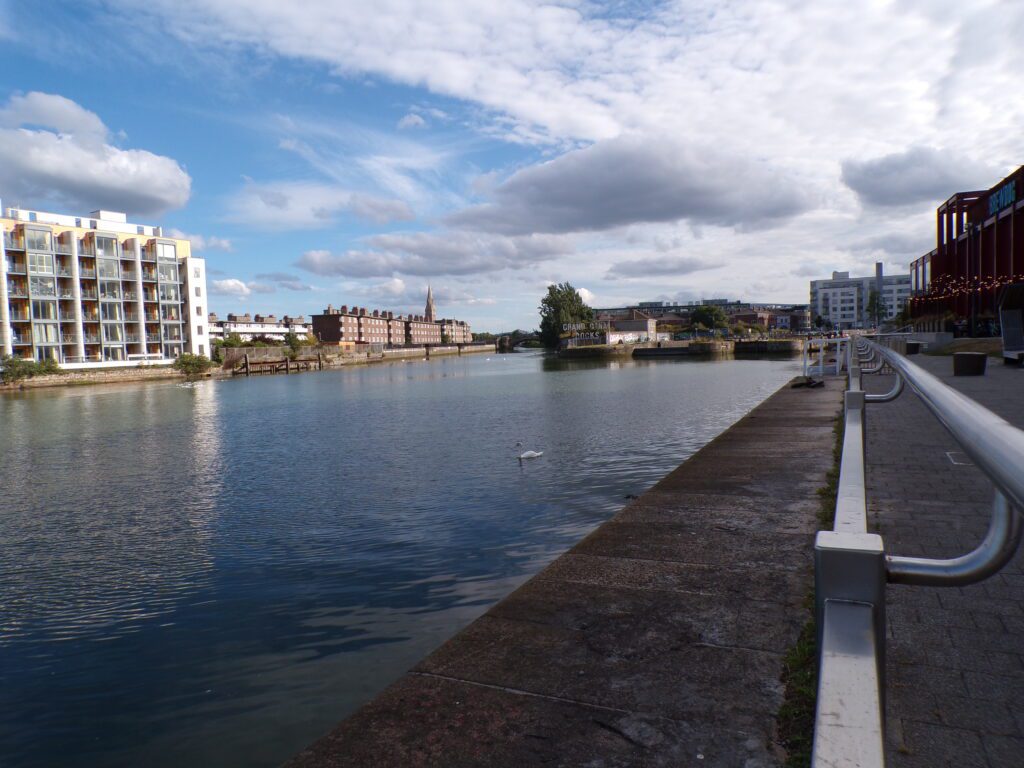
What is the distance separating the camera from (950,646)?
4.17 meters

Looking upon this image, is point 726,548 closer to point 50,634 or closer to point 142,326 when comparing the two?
point 50,634

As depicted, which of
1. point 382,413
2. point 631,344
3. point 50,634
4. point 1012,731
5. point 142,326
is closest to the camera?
point 1012,731

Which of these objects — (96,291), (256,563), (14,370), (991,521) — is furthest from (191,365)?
(991,521)

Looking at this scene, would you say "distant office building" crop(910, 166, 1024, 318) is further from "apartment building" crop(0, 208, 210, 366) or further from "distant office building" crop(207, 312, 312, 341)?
"distant office building" crop(207, 312, 312, 341)

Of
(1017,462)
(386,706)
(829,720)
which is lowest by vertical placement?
(386,706)

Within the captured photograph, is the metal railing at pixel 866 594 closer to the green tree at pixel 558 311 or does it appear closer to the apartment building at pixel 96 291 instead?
the apartment building at pixel 96 291

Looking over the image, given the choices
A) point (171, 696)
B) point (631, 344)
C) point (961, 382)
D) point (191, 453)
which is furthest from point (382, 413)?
point (631, 344)

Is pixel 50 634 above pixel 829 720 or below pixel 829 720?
below

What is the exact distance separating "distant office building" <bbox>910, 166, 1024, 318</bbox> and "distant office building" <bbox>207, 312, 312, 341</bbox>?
116124mm

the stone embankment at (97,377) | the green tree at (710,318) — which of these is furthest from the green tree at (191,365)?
the green tree at (710,318)

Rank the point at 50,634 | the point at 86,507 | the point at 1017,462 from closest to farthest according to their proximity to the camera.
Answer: the point at 1017,462
the point at 50,634
the point at 86,507

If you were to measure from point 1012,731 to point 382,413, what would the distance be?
32.3 metres

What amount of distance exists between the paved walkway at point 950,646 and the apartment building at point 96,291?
84.0 m

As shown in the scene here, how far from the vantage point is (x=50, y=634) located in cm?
837
